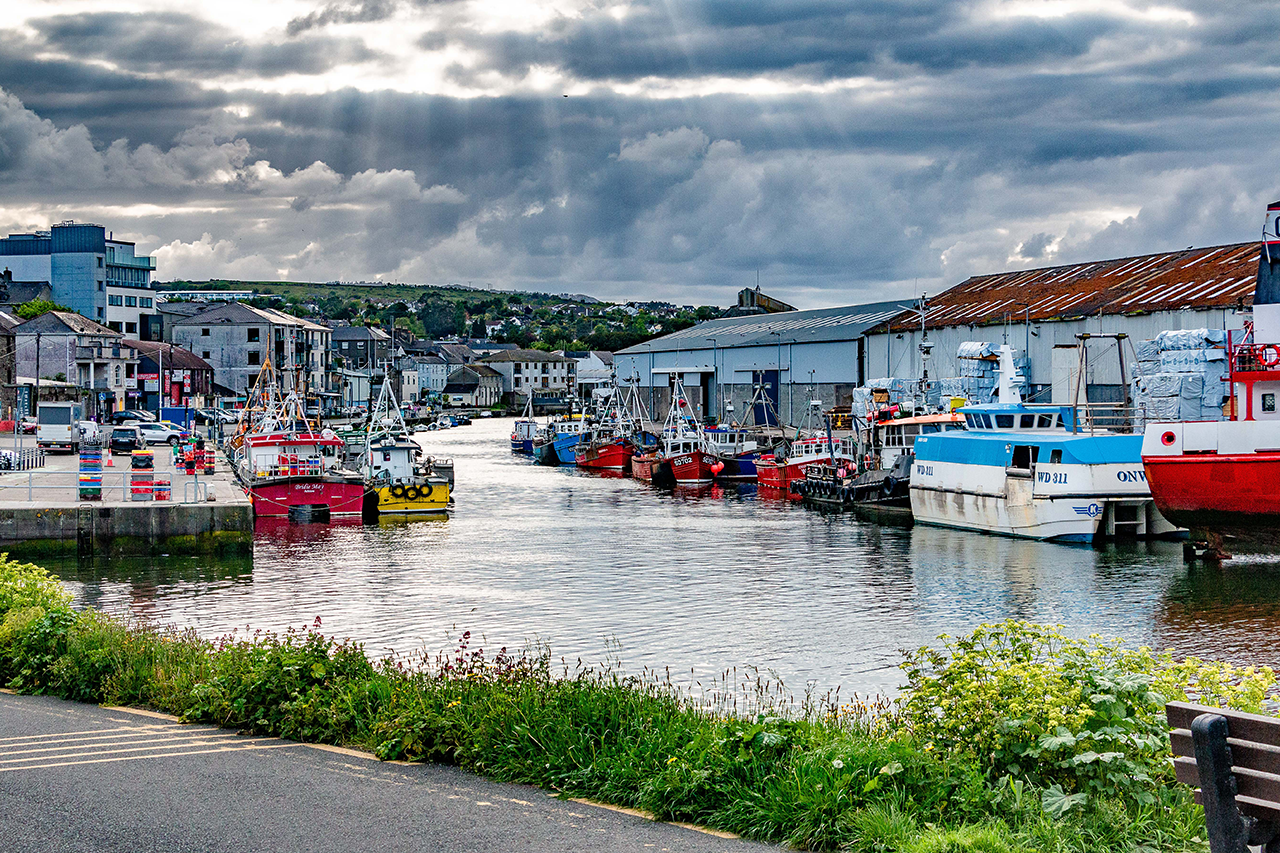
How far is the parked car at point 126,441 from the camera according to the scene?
73625 mm

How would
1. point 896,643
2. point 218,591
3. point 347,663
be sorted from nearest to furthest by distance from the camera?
1. point 347,663
2. point 896,643
3. point 218,591

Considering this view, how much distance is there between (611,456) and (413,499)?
35.9 metres

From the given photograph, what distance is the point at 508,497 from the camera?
6216 cm

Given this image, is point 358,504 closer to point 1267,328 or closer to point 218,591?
point 218,591

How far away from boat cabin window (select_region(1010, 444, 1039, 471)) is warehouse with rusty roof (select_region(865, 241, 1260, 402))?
19.8 meters

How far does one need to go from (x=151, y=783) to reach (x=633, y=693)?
3.77 m

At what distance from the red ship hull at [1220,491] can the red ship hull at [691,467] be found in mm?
39883

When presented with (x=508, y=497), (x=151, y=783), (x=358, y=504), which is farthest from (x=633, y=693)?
(x=508, y=497)

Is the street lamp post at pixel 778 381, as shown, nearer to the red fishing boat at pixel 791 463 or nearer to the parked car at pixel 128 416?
the red fishing boat at pixel 791 463

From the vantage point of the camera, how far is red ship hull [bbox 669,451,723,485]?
73750 millimetres

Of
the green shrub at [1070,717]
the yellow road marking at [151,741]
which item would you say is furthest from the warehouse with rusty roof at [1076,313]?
the yellow road marking at [151,741]

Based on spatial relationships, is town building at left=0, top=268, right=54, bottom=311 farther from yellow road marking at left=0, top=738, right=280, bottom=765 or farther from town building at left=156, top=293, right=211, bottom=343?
yellow road marking at left=0, top=738, right=280, bottom=765

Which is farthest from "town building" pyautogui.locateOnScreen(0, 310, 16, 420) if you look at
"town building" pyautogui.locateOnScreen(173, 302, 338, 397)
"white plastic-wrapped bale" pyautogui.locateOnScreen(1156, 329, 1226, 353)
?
"white plastic-wrapped bale" pyautogui.locateOnScreen(1156, 329, 1226, 353)

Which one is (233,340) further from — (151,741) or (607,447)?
(151,741)
